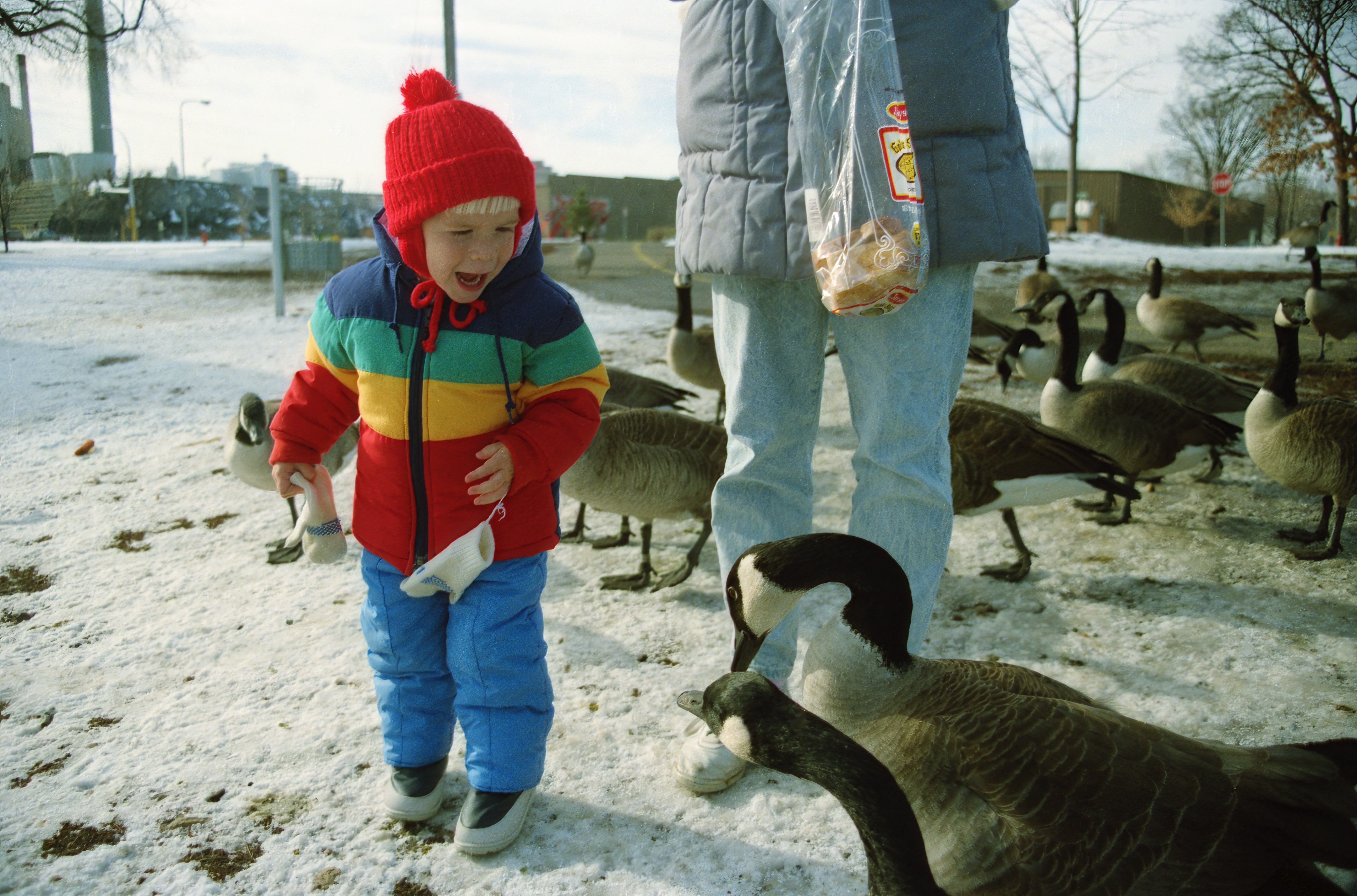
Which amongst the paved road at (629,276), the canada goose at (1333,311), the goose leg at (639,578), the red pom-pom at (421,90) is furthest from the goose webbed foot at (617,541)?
the canada goose at (1333,311)

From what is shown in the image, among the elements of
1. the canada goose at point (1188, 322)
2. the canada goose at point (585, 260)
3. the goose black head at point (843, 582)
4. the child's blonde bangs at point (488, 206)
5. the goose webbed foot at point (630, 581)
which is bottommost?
the goose webbed foot at point (630, 581)

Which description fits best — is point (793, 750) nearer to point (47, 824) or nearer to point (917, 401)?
point (917, 401)

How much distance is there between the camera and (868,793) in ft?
4.57

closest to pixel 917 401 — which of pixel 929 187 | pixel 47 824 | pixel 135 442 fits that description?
pixel 929 187

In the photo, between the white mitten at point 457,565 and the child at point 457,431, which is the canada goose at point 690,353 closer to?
the child at point 457,431

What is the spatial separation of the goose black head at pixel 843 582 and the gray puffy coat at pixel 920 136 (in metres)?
0.66

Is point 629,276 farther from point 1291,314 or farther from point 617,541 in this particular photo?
point 617,541

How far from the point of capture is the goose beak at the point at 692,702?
1530 millimetres

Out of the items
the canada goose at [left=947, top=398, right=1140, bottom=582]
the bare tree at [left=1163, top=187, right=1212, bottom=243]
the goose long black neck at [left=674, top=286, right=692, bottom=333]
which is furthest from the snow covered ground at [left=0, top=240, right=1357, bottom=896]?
the bare tree at [left=1163, top=187, right=1212, bottom=243]

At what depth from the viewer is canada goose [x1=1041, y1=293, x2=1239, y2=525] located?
432 centimetres

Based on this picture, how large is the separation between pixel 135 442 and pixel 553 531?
4098mm

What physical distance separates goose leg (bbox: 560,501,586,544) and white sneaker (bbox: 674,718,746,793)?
2017mm

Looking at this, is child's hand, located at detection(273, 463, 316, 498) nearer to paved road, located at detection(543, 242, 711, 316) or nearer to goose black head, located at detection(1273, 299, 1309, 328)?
goose black head, located at detection(1273, 299, 1309, 328)

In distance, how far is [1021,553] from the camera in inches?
144
